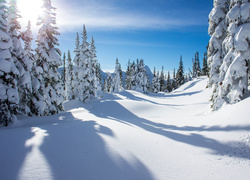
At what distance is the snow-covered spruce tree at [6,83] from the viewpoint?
10.0 m

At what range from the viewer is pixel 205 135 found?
623 centimetres

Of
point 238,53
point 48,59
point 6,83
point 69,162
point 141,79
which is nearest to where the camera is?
point 69,162

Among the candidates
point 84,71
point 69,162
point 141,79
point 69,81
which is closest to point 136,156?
point 69,162

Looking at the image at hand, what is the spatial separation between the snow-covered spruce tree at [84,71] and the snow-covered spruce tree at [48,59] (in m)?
11.0

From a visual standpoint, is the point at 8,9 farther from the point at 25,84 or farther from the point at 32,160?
the point at 32,160

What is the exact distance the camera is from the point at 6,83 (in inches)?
411

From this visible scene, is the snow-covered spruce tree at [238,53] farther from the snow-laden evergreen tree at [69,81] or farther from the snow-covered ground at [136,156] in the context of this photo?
the snow-laden evergreen tree at [69,81]

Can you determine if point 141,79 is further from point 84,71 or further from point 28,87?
point 28,87

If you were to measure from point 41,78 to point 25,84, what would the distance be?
2706 millimetres

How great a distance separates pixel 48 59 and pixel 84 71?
11.9 meters

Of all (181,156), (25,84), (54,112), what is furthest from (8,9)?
(181,156)

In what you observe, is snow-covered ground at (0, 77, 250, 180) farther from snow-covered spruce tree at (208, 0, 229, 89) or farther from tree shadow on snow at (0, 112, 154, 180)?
snow-covered spruce tree at (208, 0, 229, 89)

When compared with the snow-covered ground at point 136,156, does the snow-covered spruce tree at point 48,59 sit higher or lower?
higher

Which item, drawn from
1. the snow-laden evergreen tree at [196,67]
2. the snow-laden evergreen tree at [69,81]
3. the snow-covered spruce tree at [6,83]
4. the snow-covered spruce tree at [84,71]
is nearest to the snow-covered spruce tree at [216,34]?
the snow-covered spruce tree at [6,83]
